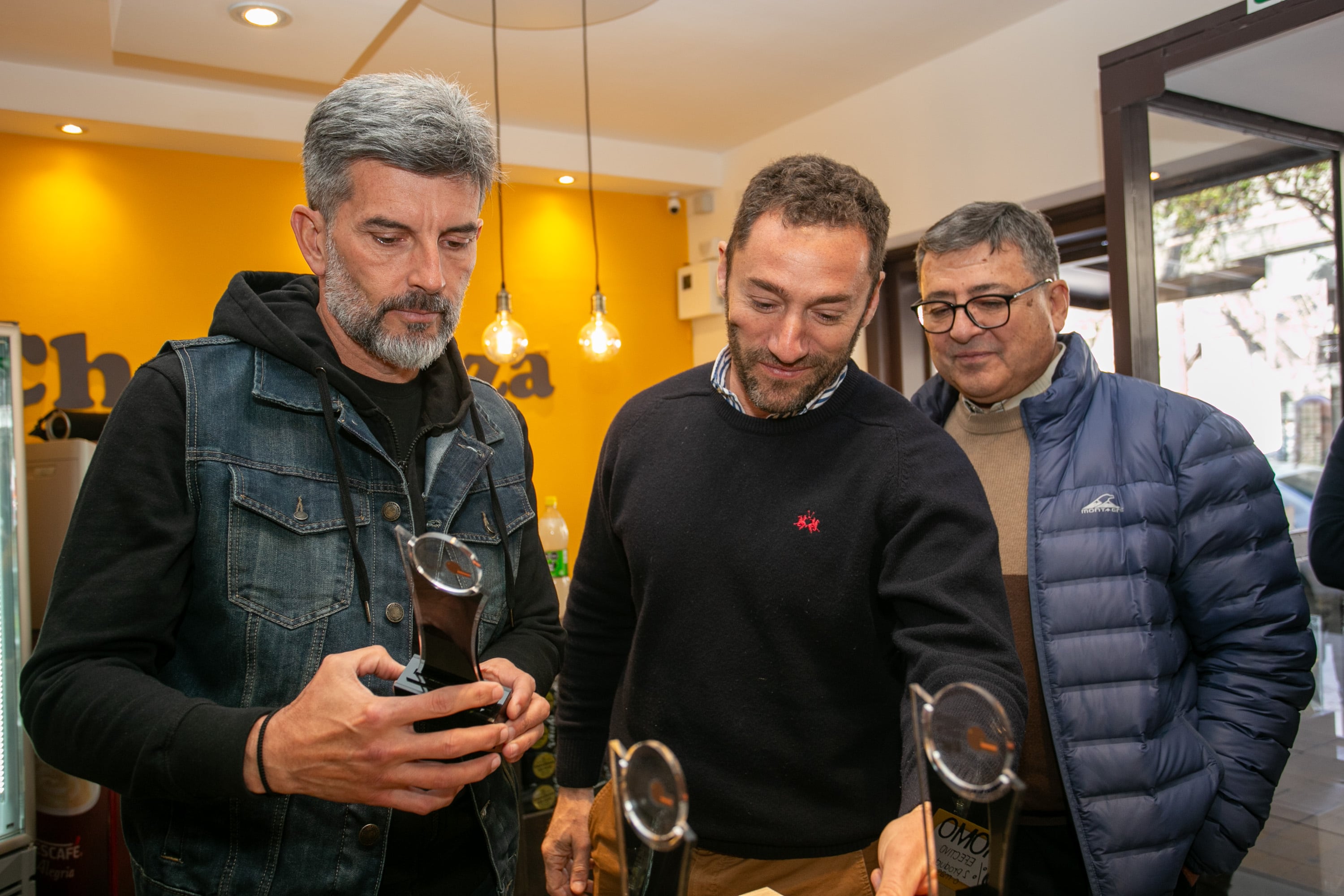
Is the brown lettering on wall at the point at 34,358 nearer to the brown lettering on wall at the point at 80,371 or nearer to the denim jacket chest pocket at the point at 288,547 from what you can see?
the brown lettering on wall at the point at 80,371

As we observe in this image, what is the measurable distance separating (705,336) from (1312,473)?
3943 millimetres

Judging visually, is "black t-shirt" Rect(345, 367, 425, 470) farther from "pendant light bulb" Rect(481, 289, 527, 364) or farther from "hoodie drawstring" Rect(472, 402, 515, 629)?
"pendant light bulb" Rect(481, 289, 527, 364)

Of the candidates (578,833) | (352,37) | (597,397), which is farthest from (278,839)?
(597,397)

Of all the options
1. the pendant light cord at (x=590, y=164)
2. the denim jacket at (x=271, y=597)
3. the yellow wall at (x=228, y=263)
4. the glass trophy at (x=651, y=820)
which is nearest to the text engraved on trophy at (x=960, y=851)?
the glass trophy at (x=651, y=820)

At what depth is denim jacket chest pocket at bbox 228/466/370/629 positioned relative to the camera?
109cm

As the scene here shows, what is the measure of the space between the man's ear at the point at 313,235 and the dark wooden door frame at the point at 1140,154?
1638mm

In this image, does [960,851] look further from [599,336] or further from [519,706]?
[599,336]

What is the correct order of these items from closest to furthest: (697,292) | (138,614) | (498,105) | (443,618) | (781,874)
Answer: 1. (443,618)
2. (138,614)
3. (781,874)
4. (498,105)
5. (697,292)

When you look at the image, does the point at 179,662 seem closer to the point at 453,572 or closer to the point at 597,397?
the point at 453,572

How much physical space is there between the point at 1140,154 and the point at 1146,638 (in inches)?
42.5

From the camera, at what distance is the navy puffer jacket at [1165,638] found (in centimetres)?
153

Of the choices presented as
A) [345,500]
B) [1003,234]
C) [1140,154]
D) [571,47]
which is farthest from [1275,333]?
[571,47]

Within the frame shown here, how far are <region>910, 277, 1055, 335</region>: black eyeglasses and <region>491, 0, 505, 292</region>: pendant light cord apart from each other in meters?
1.41

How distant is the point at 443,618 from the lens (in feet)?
2.79
